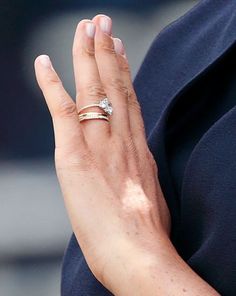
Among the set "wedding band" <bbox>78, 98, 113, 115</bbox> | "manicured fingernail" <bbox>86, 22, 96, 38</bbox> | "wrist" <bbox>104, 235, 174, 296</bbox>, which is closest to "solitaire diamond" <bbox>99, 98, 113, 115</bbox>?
"wedding band" <bbox>78, 98, 113, 115</bbox>

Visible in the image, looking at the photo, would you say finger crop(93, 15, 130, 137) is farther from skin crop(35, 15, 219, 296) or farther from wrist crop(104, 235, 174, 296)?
wrist crop(104, 235, 174, 296)

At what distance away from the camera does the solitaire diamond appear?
1.09 m

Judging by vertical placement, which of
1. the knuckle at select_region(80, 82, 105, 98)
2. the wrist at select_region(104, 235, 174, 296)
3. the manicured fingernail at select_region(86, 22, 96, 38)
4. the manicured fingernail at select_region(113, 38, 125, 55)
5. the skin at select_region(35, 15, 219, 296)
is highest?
the manicured fingernail at select_region(86, 22, 96, 38)

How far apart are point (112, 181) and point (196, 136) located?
16cm

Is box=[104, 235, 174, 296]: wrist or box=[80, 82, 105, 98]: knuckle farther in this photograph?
box=[80, 82, 105, 98]: knuckle

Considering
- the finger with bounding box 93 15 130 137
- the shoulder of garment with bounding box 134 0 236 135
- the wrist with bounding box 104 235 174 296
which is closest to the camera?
the wrist with bounding box 104 235 174 296

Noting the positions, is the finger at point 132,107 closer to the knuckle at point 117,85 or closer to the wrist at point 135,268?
the knuckle at point 117,85

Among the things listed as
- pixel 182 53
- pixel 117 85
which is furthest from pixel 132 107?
pixel 182 53

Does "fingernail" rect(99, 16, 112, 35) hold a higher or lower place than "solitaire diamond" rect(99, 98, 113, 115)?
higher

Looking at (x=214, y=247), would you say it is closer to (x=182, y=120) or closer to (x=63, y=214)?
(x=182, y=120)

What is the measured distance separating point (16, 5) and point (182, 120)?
1717mm

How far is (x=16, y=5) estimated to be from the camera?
2.73 m

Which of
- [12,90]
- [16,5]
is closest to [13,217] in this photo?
[12,90]

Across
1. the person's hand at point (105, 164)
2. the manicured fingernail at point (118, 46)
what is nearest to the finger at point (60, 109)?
the person's hand at point (105, 164)
